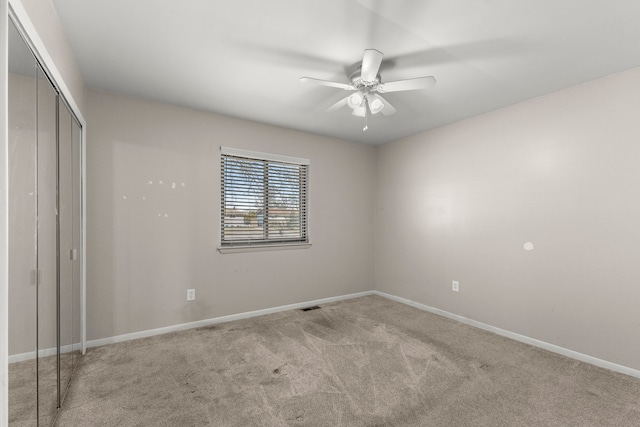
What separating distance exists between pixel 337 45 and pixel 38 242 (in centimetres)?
210

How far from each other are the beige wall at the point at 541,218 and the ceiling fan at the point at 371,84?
58.5 inches

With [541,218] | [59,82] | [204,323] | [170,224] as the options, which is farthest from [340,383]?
[59,82]

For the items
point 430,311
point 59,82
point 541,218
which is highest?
point 59,82

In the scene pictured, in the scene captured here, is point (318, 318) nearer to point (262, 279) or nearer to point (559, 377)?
point (262, 279)

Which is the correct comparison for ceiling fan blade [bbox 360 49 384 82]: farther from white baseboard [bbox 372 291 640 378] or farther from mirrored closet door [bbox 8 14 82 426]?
white baseboard [bbox 372 291 640 378]

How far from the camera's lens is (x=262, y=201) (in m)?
3.75

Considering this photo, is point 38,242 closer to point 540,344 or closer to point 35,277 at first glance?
point 35,277

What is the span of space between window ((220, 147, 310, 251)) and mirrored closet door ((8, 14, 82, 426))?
1.53 m

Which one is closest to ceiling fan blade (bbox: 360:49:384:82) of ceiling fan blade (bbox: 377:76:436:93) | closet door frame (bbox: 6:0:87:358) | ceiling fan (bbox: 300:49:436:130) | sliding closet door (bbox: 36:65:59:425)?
ceiling fan (bbox: 300:49:436:130)

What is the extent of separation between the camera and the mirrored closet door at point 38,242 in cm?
115

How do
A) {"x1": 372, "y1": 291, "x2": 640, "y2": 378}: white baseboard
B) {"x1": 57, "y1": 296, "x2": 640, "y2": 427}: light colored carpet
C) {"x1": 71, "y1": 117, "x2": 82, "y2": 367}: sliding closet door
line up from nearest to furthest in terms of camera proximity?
{"x1": 57, "y1": 296, "x2": 640, "y2": 427}: light colored carpet, {"x1": 71, "y1": 117, "x2": 82, "y2": 367}: sliding closet door, {"x1": 372, "y1": 291, "x2": 640, "y2": 378}: white baseboard

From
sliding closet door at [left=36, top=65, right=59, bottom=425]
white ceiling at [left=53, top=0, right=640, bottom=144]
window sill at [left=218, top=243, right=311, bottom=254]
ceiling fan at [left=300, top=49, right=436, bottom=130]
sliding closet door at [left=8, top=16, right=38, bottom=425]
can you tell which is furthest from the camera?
window sill at [left=218, top=243, right=311, bottom=254]

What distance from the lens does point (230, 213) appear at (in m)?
3.52

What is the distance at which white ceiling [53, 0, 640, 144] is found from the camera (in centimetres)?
170
